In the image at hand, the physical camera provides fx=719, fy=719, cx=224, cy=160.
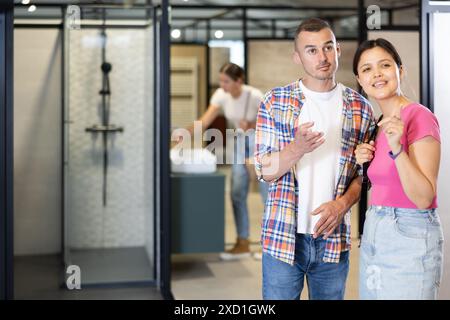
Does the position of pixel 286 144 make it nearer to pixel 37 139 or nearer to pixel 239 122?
pixel 239 122

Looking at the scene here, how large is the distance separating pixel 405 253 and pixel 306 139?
44cm

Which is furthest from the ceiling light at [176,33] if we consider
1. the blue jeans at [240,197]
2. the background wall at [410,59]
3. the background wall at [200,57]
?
the background wall at [410,59]

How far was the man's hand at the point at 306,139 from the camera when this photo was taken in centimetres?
213

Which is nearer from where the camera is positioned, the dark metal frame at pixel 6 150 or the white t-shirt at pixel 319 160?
the white t-shirt at pixel 319 160

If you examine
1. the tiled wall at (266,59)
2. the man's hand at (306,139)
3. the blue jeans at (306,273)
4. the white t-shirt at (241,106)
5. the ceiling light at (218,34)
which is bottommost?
the blue jeans at (306,273)

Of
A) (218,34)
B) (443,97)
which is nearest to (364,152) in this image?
(443,97)

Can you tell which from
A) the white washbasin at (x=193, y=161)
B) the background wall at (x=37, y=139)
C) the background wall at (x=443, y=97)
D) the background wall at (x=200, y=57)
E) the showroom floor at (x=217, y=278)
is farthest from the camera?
the background wall at (x=200, y=57)

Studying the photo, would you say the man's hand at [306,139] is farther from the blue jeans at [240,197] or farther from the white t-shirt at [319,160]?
the blue jeans at [240,197]

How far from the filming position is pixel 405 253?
202 cm

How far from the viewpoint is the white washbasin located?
195 inches

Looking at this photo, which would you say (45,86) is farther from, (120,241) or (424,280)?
(424,280)

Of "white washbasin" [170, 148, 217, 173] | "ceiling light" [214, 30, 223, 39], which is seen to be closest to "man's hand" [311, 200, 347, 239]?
"white washbasin" [170, 148, 217, 173]

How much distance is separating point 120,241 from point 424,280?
128 inches

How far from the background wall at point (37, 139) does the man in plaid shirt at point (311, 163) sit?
3470 mm
